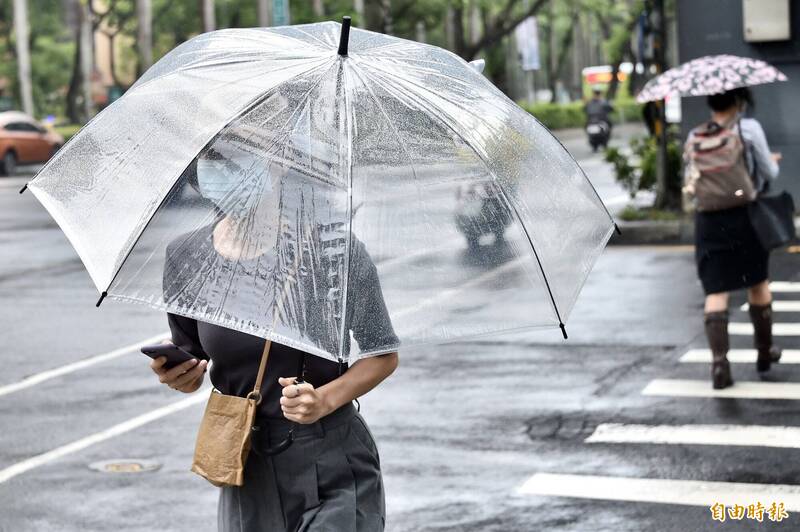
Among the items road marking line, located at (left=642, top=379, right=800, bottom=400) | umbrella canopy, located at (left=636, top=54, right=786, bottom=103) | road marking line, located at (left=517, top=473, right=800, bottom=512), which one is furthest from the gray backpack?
road marking line, located at (left=517, top=473, right=800, bottom=512)

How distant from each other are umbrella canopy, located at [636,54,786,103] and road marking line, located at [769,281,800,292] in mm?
3652

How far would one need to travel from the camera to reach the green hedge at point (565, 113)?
2191 inches

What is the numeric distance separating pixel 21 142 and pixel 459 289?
33.1 metres

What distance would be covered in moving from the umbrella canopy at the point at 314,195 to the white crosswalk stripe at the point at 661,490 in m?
2.82

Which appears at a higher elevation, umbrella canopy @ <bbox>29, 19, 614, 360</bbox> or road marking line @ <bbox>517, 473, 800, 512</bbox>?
umbrella canopy @ <bbox>29, 19, 614, 360</bbox>

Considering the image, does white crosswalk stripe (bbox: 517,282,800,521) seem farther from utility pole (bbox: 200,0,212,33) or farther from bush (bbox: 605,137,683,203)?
utility pole (bbox: 200,0,212,33)

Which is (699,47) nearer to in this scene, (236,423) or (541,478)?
(541,478)

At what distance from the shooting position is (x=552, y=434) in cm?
759

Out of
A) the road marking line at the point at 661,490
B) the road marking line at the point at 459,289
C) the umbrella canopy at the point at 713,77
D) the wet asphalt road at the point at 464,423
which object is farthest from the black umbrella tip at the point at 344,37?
the umbrella canopy at the point at 713,77

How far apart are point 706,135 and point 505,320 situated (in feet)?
16.5

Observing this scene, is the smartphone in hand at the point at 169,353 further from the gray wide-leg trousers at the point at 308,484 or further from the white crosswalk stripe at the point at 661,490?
the white crosswalk stripe at the point at 661,490

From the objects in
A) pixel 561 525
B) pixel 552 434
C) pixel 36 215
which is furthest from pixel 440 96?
pixel 36 215

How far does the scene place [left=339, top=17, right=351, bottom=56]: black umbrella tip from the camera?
3.32 m

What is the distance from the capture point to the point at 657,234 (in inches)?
643
